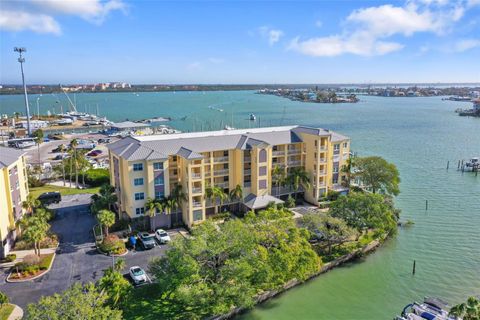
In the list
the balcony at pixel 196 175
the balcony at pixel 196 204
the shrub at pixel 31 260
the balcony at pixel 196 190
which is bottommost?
the shrub at pixel 31 260

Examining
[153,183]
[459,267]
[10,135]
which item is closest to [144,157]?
[153,183]

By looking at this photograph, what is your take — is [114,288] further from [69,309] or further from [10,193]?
[10,193]

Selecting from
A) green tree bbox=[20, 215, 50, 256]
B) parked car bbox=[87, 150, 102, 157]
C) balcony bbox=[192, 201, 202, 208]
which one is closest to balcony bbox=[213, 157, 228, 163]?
balcony bbox=[192, 201, 202, 208]

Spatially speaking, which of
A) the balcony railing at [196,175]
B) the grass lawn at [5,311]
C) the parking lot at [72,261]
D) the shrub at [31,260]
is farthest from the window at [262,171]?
the grass lawn at [5,311]

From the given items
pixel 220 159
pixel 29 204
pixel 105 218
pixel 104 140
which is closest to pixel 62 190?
pixel 29 204

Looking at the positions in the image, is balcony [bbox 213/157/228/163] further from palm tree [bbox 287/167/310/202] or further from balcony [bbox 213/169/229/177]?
palm tree [bbox 287/167/310/202]

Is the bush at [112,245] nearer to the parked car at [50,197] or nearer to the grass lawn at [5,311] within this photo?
the grass lawn at [5,311]
